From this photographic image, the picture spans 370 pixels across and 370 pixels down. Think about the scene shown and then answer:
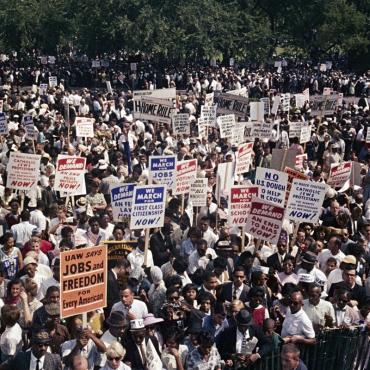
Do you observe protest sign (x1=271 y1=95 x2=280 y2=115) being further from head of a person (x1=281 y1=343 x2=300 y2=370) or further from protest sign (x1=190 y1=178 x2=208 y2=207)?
head of a person (x1=281 y1=343 x2=300 y2=370)

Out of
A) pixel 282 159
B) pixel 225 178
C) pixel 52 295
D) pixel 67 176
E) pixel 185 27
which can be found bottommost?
pixel 185 27

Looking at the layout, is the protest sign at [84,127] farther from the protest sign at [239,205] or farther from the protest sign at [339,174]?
the protest sign at [239,205]

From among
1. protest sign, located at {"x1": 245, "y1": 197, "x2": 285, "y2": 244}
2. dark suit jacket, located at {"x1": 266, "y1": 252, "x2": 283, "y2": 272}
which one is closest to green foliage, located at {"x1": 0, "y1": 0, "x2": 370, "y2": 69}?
protest sign, located at {"x1": 245, "y1": 197, "x2": 285, "y2": 244}

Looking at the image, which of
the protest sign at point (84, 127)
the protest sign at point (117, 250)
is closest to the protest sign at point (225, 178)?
the protest sign at point (117, 250)

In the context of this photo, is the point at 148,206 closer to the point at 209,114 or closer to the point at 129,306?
the point at 129,306

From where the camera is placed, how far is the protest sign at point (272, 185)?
631 inches

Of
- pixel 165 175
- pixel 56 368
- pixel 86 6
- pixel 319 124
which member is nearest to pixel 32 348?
pixel 56 368

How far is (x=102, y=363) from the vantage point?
10203mm

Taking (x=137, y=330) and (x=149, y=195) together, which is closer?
(x=137, y=330)

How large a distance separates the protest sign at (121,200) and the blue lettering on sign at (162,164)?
1.77 m

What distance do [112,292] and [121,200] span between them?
3.90 m

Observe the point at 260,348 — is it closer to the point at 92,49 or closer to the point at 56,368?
the point at 56,368

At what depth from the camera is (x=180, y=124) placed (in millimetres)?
25438

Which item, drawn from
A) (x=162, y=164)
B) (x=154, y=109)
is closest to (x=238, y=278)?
(x=162, y=164)
